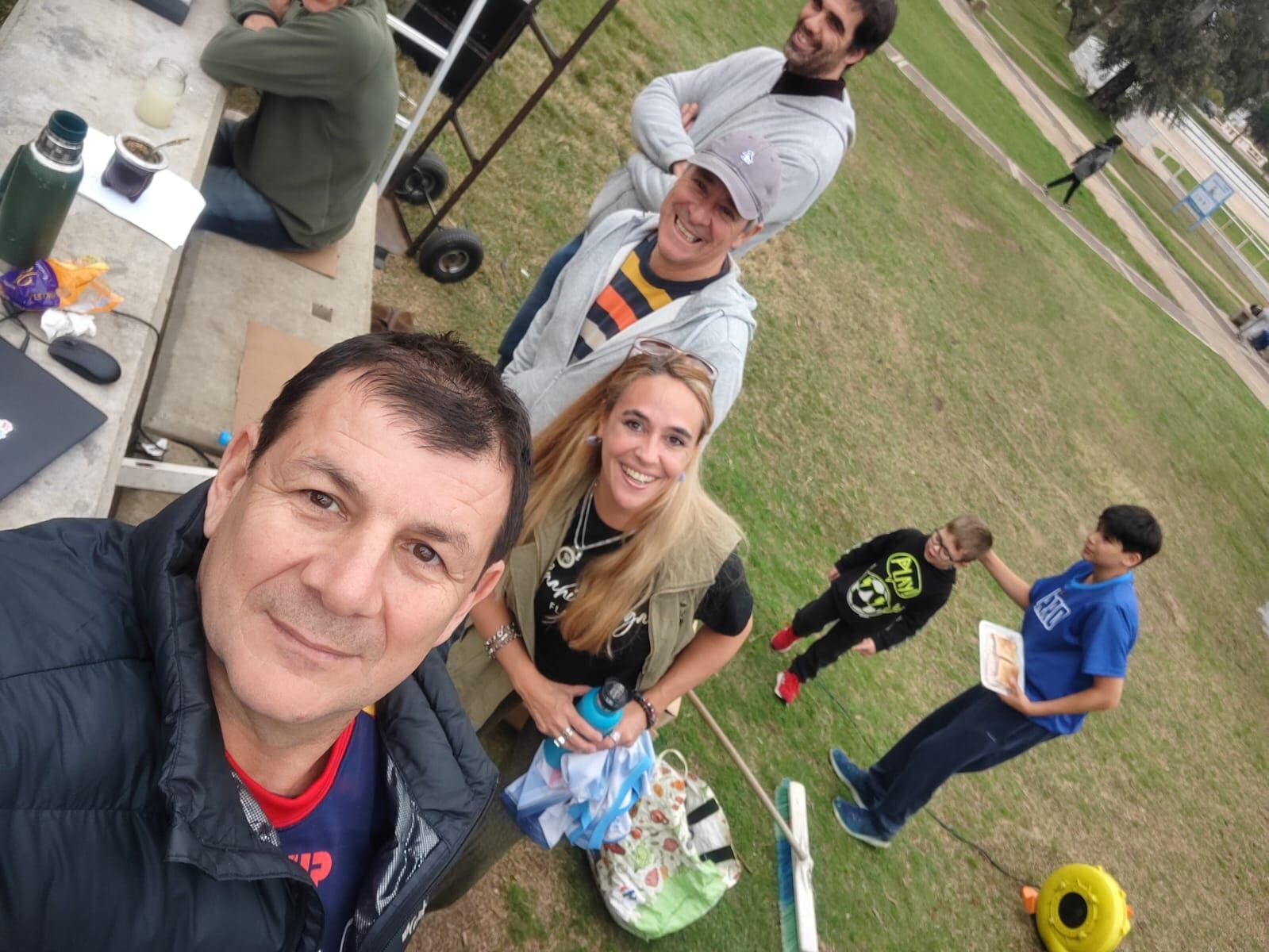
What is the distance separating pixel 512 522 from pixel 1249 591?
13.7 meters

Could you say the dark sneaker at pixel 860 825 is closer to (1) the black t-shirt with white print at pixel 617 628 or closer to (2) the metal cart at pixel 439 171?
(1) the black t-shirt with white print at pixel 617 628

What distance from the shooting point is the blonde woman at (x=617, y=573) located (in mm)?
2549

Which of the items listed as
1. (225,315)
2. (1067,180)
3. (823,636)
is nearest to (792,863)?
(823,636)

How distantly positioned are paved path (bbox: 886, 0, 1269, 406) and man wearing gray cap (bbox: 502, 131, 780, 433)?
17310mm

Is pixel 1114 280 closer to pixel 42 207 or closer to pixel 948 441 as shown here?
pixel 948 441

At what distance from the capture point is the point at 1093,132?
2853cm

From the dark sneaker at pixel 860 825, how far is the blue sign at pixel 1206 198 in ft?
101

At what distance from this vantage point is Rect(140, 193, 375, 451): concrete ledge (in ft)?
10.7

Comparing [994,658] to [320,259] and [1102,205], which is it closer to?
[320,259]

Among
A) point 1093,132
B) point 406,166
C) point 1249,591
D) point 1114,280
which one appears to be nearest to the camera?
point 406,166

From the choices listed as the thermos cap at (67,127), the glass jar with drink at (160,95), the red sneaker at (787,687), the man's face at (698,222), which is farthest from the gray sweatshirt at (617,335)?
the red sneaker at (787,687)

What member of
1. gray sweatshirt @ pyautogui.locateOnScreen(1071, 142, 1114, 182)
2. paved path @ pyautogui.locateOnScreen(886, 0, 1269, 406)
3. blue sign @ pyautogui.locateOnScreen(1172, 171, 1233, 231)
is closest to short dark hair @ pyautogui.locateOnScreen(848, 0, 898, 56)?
paved path @ pyautogui.locateOnScreen(886, 0, 1269, 406)

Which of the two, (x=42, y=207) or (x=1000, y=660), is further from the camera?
(x=1000, y=660)

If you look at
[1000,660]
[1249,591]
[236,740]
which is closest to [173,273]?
[236,740]
